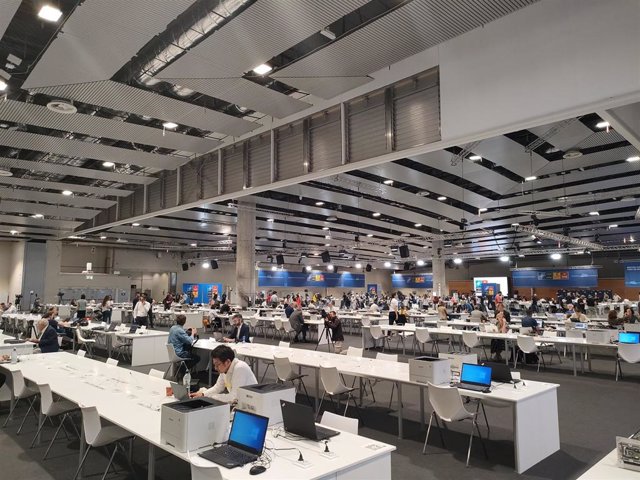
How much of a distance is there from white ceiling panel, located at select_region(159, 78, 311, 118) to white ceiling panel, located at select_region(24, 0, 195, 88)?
32.2 inches

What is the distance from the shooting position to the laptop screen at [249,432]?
2.82m

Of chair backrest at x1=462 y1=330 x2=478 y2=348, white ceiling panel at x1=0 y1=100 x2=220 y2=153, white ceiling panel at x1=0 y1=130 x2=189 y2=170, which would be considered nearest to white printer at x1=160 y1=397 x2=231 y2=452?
white ceiling panel at x1=0 y1=100 x2=220 y2=153

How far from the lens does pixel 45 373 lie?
5.75 m

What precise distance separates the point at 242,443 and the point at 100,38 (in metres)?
4.69

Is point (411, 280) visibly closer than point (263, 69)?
No

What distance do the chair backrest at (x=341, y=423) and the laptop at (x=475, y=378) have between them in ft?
6.25

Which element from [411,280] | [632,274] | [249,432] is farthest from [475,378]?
[411,280]

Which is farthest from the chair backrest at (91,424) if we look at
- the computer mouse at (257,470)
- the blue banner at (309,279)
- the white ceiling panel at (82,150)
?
the blue banner at (309,279)

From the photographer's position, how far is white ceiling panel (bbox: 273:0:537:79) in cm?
439

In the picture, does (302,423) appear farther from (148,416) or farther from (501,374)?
(501,374)

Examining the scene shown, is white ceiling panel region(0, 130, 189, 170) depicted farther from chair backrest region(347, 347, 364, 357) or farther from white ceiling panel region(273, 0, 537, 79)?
chair backrest region(347, 347, 364, 357)

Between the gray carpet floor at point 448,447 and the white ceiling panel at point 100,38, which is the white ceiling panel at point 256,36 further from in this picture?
the gray carpet floor at point 448,447

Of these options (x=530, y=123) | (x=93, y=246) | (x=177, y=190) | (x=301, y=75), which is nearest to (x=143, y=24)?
(x=301, y=75)

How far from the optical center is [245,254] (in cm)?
1304
